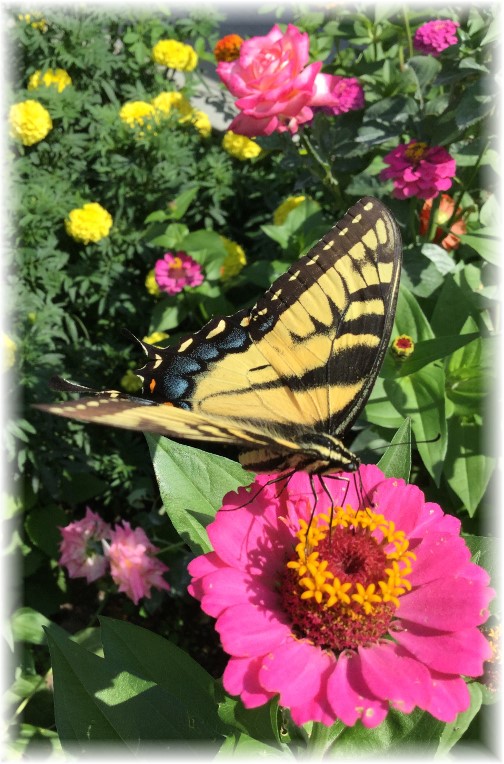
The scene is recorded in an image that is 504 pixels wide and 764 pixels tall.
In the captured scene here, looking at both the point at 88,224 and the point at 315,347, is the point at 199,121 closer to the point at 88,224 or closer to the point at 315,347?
the point at 88,224

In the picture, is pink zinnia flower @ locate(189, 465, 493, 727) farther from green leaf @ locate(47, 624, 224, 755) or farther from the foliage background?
the foliage background

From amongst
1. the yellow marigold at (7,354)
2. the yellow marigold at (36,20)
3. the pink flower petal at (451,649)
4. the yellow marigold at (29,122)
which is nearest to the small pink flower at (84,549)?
the yellow marigold at (7,354)

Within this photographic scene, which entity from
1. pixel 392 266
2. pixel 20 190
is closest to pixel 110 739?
pixel 392 266

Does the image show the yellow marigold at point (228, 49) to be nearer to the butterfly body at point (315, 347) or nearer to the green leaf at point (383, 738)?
the butterfly body at point (315, 347)

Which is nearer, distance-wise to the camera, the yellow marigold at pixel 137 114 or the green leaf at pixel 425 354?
the green leaf at pixel 425 354

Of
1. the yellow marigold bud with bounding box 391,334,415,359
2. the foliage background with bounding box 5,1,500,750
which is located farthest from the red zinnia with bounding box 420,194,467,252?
the yellow marigold bud with bounding box 391,334,415,359

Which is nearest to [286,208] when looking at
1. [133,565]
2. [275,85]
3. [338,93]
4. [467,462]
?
[338,93]
